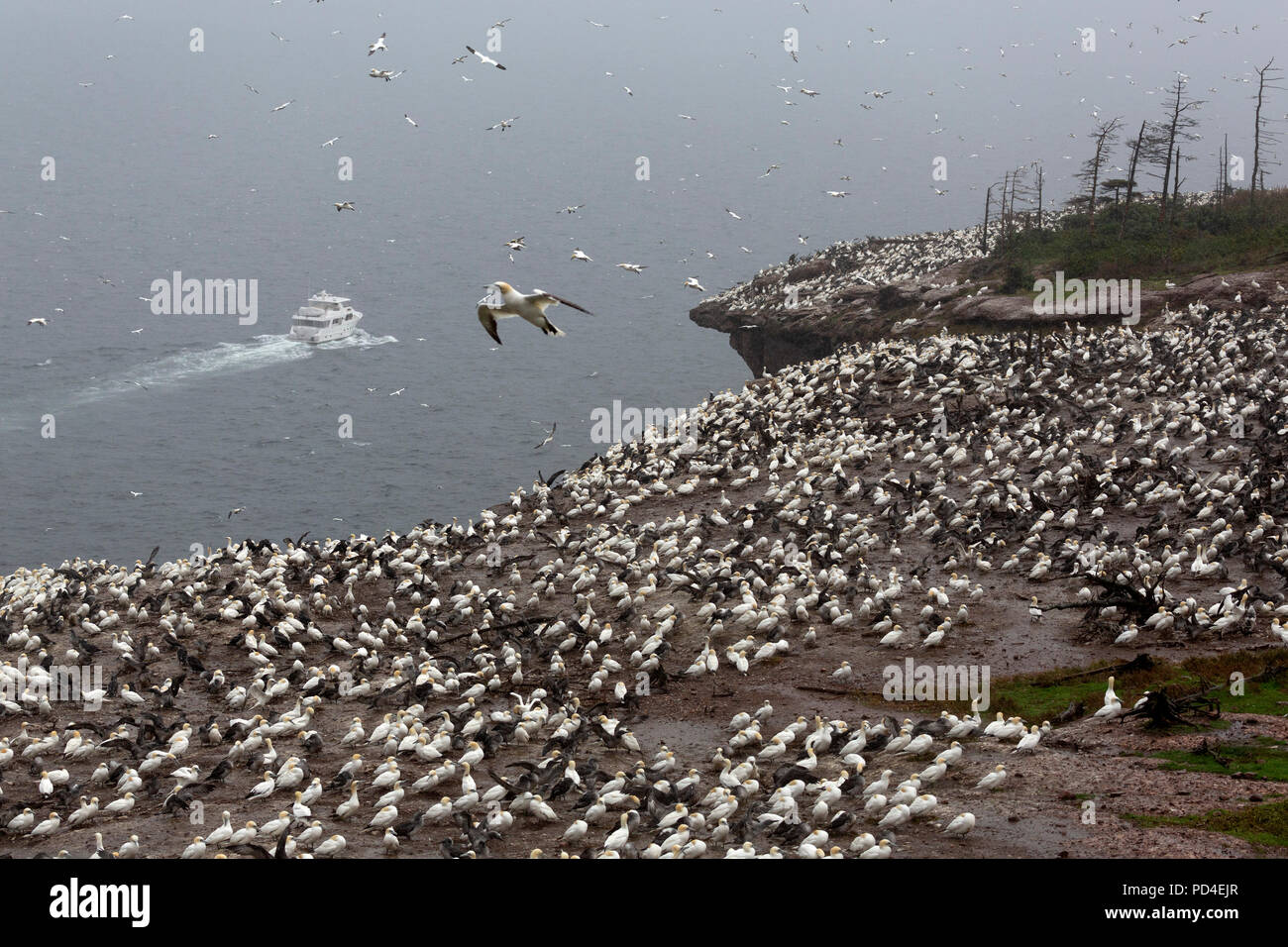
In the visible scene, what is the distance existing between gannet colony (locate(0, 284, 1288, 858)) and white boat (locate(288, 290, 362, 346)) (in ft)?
203

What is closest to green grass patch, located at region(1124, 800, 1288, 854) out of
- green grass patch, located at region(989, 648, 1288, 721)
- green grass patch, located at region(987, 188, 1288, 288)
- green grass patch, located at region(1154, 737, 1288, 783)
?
green grass patch, located at region(1154, 737, 1288, 783)

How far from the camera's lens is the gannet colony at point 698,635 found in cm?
1862

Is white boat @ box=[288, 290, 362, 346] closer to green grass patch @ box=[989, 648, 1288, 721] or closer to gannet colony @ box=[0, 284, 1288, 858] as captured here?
gannet colony @ box=[0, 284, 1288, 858]

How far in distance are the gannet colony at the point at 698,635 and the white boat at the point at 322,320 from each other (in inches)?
2438

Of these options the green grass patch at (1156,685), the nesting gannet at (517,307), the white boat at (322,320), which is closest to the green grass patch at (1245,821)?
the green grass patch at (1156,685)

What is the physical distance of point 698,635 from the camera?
90.7 feet

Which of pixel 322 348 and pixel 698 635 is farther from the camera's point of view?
pixel 322 348

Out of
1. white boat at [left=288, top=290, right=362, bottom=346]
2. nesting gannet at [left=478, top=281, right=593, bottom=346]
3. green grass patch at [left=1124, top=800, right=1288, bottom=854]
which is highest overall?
white boat at [left=288, top=290, right=362, bottom=346]

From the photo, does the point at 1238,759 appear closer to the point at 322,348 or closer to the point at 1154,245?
the point at 1154,245

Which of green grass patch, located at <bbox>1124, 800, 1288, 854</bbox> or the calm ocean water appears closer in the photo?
green grass patch, located at <bbox>1124, 800, 1288, 854</bbox>

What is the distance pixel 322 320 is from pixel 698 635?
263 ft

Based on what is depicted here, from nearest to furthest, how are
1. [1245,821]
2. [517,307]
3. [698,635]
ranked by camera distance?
[517,307]
[1245,821]
[698,635]

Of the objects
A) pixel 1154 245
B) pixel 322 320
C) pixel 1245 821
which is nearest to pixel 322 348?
pixel 322 320

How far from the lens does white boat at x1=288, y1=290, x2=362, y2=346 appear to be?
101 meters
